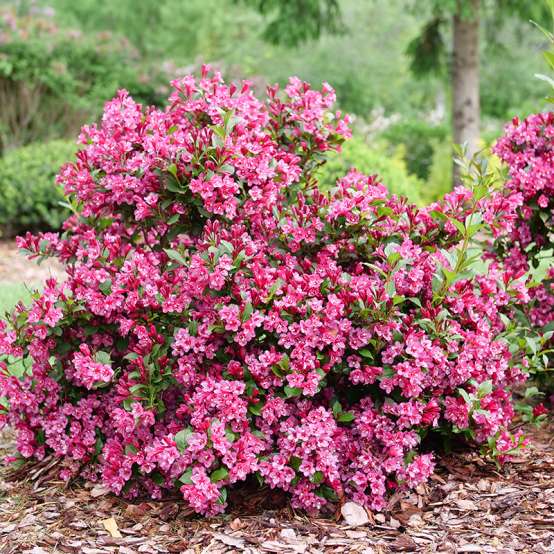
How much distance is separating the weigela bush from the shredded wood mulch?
0.10m

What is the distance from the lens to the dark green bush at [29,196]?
8.12 metres

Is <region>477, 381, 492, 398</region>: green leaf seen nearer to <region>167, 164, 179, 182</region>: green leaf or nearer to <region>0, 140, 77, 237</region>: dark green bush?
<region>167, 164, 179, 182</region>: green leaf

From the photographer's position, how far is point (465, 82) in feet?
33.0

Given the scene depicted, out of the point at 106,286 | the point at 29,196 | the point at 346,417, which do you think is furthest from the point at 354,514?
the point at 29,196

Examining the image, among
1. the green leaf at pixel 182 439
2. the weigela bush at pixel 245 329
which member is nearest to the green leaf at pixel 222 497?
the weigela bush at pixel 245 329

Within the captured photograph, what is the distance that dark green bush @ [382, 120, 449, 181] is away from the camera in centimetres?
1282

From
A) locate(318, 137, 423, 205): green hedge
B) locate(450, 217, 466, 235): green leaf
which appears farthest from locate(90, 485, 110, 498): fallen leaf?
locate(318, 137, 423, 205): green hedge

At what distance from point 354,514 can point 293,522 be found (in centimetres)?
22

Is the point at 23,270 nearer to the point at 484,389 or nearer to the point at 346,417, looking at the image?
the point at 346,417

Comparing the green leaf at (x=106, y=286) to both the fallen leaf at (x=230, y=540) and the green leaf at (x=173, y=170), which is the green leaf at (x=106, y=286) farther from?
the fallen leaf at (x=230, y=540)

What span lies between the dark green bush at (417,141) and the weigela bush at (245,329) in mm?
9950

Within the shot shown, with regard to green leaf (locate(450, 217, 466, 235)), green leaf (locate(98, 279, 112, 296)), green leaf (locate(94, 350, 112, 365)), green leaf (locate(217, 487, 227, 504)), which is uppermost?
green leaf (locate(450, 217, 466, 235))

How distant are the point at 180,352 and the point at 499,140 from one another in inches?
75.2

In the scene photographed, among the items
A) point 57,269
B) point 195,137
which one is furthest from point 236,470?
point 57,269
